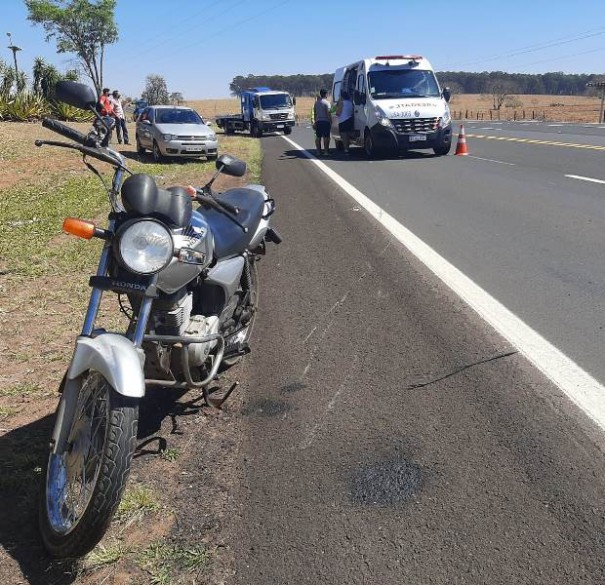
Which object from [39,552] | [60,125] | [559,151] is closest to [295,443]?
[39,552]

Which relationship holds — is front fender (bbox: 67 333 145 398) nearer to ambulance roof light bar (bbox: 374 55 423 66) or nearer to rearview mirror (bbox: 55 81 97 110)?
rearview mirror (bbox: 55 81 97 110)

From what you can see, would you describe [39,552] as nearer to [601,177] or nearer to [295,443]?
[295,443]

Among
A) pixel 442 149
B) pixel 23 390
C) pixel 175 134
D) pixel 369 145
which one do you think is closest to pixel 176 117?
pixel 175 134

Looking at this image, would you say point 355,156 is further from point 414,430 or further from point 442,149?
point 414,430

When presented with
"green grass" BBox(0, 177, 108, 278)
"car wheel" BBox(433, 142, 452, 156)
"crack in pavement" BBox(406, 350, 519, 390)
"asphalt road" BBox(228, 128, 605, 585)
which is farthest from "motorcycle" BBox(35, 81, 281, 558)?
"car wheel" BBox(433, 142, 452, 156)

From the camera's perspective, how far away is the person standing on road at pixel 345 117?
2014cm

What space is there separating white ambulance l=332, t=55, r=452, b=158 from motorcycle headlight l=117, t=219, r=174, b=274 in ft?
53.4

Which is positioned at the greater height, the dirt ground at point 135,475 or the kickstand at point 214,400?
the kickstand at point 214,400

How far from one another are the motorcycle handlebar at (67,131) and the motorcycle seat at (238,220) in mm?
841

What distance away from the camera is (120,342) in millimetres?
2664

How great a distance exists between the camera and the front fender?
2469 mm

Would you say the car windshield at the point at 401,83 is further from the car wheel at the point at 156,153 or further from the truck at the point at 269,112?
the truck at the point at 269,112

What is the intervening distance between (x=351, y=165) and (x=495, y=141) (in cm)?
996

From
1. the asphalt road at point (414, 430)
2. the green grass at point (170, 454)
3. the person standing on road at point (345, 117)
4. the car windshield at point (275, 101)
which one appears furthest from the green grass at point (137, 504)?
the car windshield at point (275, 101)
